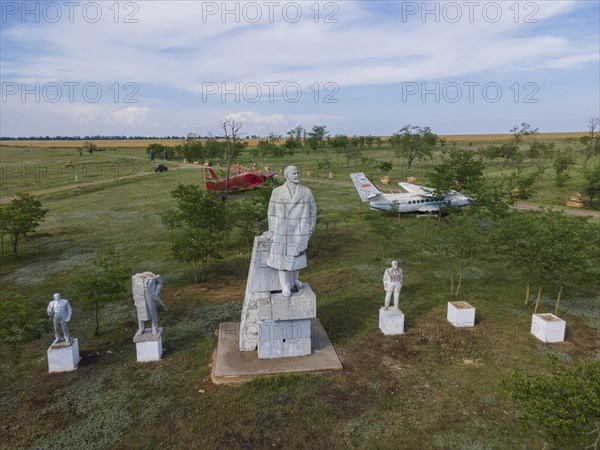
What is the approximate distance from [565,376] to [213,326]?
10174 mm

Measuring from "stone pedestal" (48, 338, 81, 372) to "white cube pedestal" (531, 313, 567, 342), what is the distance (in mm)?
13780

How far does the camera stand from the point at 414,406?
934 centimetres

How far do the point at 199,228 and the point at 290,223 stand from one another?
9.96 meters

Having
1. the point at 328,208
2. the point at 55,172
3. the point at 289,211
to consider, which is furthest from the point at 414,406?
the point at 55,172

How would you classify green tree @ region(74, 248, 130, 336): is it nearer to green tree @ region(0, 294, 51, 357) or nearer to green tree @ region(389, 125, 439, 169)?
green tree @ region(0, 294, 51, 357)

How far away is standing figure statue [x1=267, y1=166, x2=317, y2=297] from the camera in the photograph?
33.7 feet

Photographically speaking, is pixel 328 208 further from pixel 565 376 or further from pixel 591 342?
pixel 565 376

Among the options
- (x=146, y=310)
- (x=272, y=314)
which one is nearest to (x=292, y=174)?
(x=272, y=314)

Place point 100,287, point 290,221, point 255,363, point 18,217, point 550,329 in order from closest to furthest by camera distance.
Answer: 1. point 290,221
2. point 255,363
3. point 550,329
4. point 100,287
5. point 18,217

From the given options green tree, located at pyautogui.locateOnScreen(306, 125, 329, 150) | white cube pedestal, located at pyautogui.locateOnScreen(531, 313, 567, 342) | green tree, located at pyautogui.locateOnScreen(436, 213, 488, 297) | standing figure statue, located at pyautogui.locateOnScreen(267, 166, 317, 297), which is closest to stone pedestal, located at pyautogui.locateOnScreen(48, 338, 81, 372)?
standing figure statue, located at pyautogui.locateOnScreen(267, 166, 317, 297)

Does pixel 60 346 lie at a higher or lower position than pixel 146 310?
lower

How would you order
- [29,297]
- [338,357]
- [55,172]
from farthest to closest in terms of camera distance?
1. [55,172]
2. [29,297]
3. [338,357]

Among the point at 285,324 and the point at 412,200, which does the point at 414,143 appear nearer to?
the point at 412,200

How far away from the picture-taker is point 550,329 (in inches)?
475
